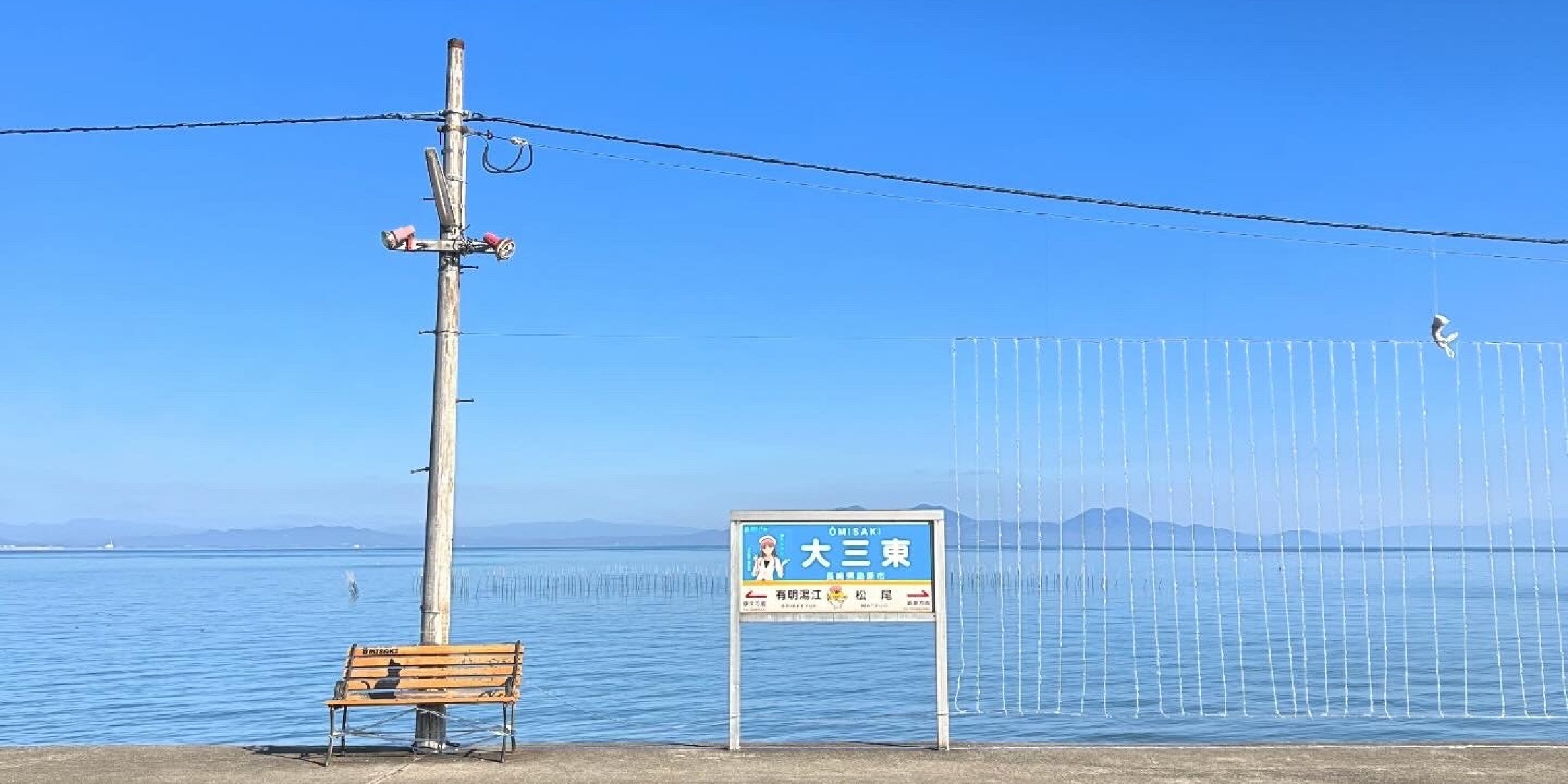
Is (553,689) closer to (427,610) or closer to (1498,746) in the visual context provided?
(427,610)

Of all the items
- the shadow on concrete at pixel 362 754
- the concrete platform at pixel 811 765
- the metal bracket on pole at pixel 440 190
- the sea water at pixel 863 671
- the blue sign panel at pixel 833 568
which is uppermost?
the metal bracket on pole at pixel 440 190

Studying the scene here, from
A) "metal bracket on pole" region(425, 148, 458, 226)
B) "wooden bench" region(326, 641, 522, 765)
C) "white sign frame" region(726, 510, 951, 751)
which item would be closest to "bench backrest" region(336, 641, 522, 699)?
"wooden bench" region(326, 641, 522, 765)

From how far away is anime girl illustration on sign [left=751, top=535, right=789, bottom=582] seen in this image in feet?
35.6

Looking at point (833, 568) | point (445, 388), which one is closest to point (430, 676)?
point (445, 388)

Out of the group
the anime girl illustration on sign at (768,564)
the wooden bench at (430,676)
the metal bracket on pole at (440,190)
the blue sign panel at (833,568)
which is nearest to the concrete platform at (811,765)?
the wooden bench at (430,676)

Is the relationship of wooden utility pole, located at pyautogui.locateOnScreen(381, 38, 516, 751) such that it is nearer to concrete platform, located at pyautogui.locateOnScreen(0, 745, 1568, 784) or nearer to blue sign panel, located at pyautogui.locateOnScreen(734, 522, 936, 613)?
concrete platform, located at pyautogui.locateOnScreen(0, 745, 1568, 784)

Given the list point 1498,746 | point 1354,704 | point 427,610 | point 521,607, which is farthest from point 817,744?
point 521,607

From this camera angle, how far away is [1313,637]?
1996 inches

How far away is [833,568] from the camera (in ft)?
35.5

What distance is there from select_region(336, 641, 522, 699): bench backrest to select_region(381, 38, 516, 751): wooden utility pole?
0.29 metres

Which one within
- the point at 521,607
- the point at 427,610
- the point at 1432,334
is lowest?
the point at 521,607

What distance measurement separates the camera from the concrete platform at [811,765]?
9.22 meters

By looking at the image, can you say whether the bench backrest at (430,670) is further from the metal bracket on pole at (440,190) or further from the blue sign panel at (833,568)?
the metal bracket on pole at (440,190)

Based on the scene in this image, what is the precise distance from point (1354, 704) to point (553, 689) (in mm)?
21521
